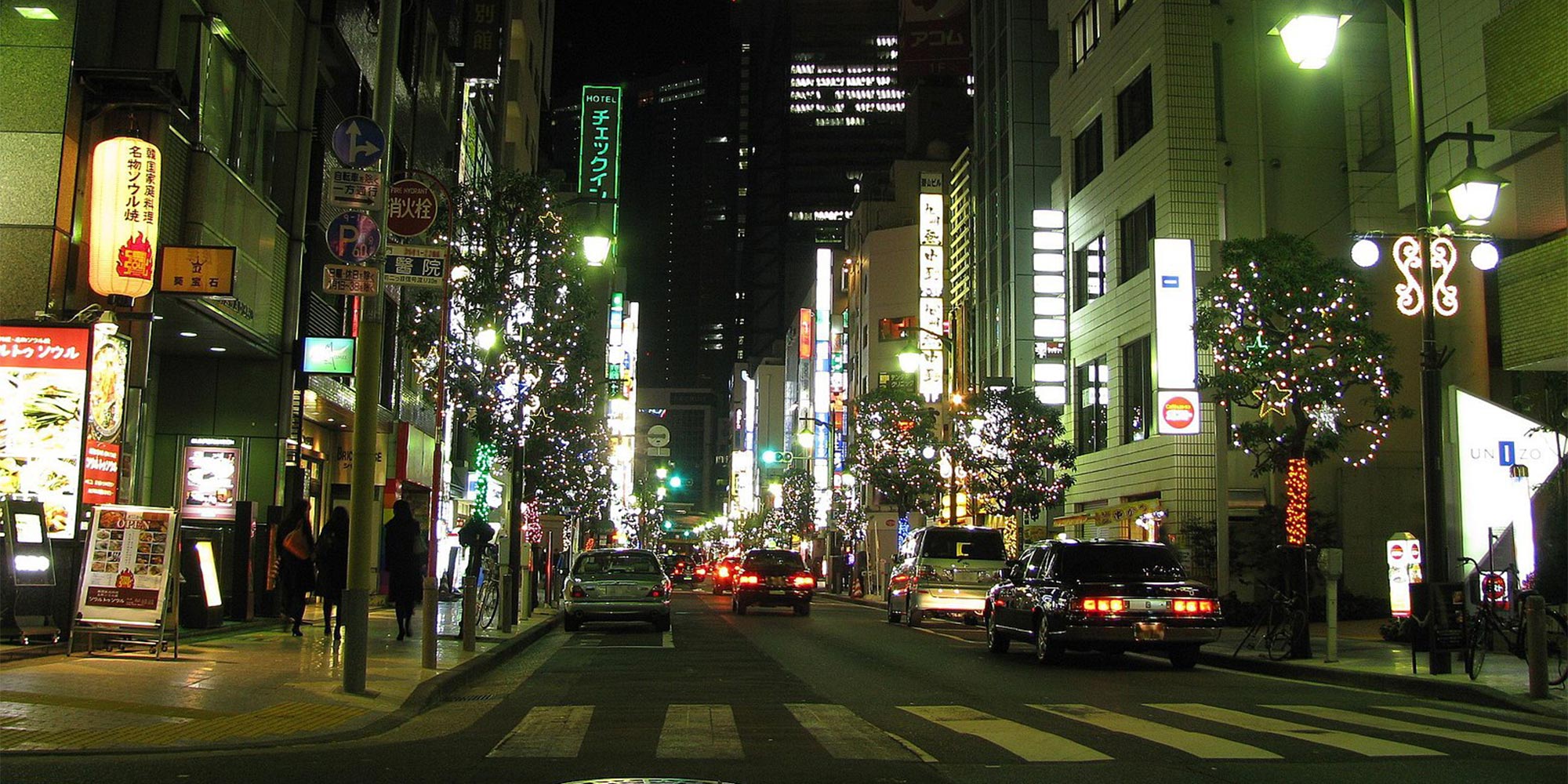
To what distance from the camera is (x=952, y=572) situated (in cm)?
2775

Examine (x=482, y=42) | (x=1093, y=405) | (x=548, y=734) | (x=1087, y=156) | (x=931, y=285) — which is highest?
(x=482, y=42)

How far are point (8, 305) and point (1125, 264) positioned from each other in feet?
90.0

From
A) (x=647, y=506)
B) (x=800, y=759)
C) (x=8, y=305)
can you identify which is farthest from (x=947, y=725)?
(x=647, y=506)

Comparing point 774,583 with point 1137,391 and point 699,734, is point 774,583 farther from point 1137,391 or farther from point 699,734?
point 699,734

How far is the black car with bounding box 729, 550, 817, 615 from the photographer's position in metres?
33.0

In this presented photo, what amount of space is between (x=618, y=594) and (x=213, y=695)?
13.7 meters

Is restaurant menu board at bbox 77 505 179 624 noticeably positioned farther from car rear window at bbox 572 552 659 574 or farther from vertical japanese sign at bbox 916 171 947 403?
vertical japanese sign at bbox 916 171 947 403

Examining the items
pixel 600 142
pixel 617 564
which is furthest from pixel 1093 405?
pixel 600 142

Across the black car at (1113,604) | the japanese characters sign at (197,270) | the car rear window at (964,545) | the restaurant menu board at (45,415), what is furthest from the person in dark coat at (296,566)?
the car rear window at (964,545)

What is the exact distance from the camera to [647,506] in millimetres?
130875

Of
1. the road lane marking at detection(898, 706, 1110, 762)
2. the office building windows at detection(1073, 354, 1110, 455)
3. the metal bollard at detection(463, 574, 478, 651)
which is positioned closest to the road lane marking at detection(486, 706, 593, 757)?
the road lane marking at detection(898, 706, 1110, 762)

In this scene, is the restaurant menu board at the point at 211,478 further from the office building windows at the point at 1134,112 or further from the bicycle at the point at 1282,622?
the office building windows at the point at 1134,112

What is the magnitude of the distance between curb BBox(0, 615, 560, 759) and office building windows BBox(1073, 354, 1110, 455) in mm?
24270

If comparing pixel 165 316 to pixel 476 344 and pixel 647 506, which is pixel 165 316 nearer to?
pixel 476 344
